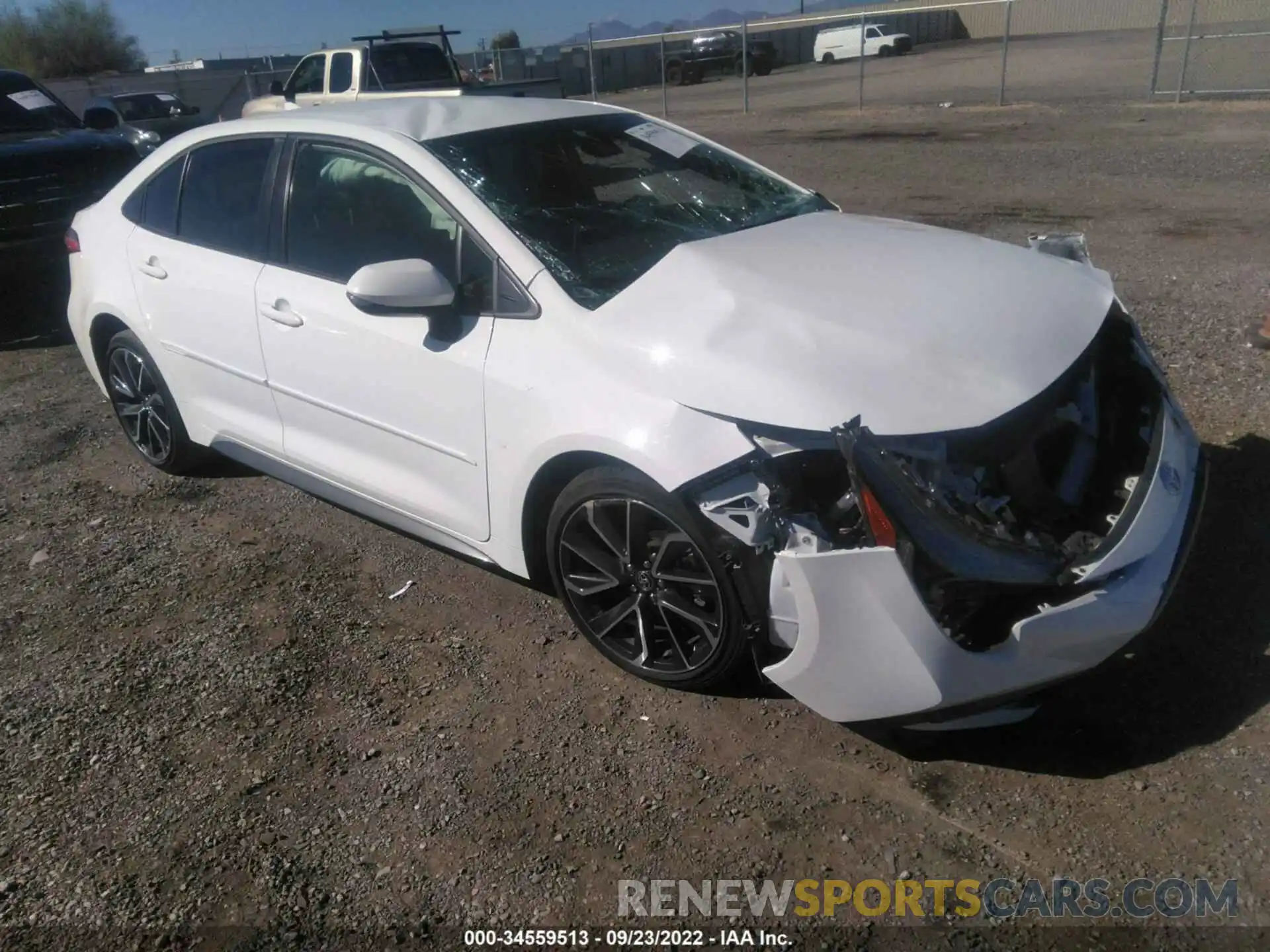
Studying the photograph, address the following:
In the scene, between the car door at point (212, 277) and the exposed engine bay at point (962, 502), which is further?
the car door at point (212, 277)

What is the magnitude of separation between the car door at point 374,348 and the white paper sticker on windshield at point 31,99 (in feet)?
22.8

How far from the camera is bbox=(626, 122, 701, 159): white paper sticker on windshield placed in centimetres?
419

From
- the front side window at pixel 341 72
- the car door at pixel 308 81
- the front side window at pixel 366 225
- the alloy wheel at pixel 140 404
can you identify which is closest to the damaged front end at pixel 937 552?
the front side window at pixel 366 225

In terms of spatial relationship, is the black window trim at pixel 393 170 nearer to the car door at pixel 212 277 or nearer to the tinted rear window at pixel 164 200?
the car door at pixel 212 277

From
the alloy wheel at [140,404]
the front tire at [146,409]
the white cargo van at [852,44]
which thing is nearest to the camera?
the front tire at [146,409]

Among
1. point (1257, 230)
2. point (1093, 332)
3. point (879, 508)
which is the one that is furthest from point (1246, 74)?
point (879, 508)

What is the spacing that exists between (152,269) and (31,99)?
631 cm

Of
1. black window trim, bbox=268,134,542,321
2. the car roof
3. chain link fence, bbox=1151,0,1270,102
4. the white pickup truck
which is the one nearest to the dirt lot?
black window trim, bbox=268,134,542,321

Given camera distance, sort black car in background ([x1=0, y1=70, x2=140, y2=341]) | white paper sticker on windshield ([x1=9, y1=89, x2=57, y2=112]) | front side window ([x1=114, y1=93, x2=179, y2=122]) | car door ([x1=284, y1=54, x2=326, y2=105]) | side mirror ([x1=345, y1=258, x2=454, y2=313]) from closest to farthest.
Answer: side mirror ([x1=345, y1=258, x2=454, y2=313]) < black car in background ([x1=0, y1=70, x2=140, y2=341]) < white paper sticker on windshield ([x1=9, y1=89, x2=57, y2=112]) < car door ([x1=284, y1=54, x2=326, y2=105]) < front side window ([x1=114, y1=93, x2=179, y2=122])

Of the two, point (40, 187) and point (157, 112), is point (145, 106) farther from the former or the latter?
point (40, 187)

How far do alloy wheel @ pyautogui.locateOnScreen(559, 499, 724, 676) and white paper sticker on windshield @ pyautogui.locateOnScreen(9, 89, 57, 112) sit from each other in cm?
865

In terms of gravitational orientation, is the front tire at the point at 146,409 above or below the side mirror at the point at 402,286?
below

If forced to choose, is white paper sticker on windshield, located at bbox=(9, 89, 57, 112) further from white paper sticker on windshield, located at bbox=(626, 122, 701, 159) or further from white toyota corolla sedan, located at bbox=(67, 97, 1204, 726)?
white paper sticker on windshield, located at bbox=(626, 122, 701, 159)

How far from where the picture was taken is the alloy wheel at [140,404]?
480 centimetres
